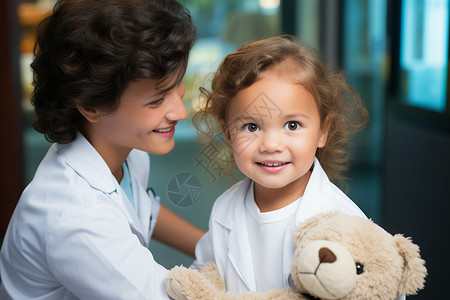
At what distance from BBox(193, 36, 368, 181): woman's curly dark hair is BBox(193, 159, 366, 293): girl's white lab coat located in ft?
0.34

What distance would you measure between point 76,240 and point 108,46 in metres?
0.37

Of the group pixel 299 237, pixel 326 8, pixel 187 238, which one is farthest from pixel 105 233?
pixel 326 8

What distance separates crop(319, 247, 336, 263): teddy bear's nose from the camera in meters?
0.82

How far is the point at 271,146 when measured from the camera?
1.00 m

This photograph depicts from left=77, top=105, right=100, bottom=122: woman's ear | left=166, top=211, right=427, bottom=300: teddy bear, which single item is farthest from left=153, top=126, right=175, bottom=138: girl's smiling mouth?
left=166, top=211, right=427, bottom=300: teddy bear

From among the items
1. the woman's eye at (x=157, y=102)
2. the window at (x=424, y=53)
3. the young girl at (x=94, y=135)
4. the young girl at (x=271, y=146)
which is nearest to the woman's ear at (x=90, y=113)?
the young girl at (x=94, y=135)

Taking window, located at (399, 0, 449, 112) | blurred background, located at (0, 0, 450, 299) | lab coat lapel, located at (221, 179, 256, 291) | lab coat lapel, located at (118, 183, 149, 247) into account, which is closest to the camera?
lab coat lapel, located at (221, 179, 256, 291)

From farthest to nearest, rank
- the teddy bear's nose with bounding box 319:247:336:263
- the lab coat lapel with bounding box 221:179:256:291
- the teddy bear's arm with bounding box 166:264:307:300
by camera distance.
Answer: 1. the lab coat lapel with bounding box 221:179:256:291
2. the teddy bear's arm with bounding box 166:264:307:300
3. the teddy bear's nose with bounding box 319:247:336:263

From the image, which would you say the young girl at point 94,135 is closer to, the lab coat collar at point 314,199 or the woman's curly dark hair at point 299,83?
the woman's curly dark hair at point 299,83

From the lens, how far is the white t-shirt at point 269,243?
1048mm

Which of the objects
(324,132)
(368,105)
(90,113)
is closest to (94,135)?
(90,113)

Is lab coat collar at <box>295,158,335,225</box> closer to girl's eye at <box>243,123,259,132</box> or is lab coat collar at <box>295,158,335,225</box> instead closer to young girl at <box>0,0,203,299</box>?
girl's eye at <box>243,123,259,132</box>

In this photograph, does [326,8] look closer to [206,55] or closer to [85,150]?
[206,55]

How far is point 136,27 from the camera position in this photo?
106 cm
